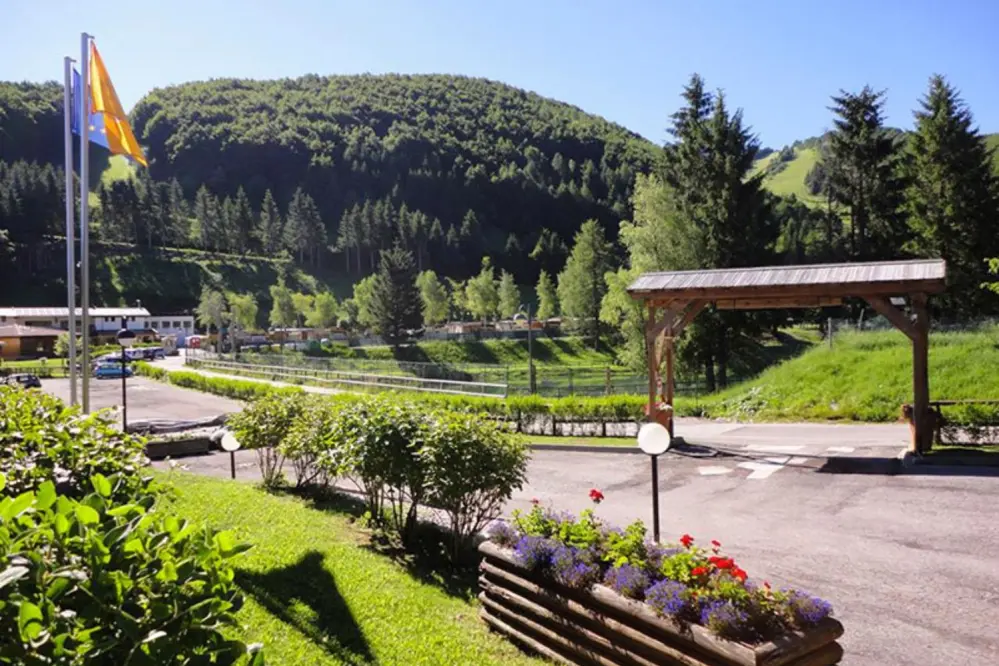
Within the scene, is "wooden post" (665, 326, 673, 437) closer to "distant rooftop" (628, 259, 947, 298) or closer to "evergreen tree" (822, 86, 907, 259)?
"distant rooftop" (628, 259, 947, 298)

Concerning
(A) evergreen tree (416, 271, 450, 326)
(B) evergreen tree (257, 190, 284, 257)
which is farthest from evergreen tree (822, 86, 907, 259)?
(B) evergreen tree (257, 190, 284, 257)

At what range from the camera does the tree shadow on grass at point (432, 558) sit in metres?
6.62

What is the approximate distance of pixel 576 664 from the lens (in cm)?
484

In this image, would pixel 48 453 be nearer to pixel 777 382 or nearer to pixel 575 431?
pixel 575 431

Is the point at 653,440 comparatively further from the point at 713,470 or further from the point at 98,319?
the point at 98,319

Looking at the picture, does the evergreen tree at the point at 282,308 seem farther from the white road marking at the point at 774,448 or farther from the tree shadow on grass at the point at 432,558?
the tree shadow on grass at the point at 432,558

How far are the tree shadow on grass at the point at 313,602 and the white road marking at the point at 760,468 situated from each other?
8.58m

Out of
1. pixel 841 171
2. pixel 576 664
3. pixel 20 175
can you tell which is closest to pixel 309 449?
pixel 576 664

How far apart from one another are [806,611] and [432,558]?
171 inches

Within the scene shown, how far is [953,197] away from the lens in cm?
2981

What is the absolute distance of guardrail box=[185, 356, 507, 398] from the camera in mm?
26188

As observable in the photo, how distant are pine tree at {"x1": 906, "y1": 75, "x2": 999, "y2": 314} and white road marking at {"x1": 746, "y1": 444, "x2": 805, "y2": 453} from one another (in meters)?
18.2

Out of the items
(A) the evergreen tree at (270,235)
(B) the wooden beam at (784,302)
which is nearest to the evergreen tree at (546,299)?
(A) the evergreen tree at (270,235)

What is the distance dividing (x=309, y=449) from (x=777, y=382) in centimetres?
1891
